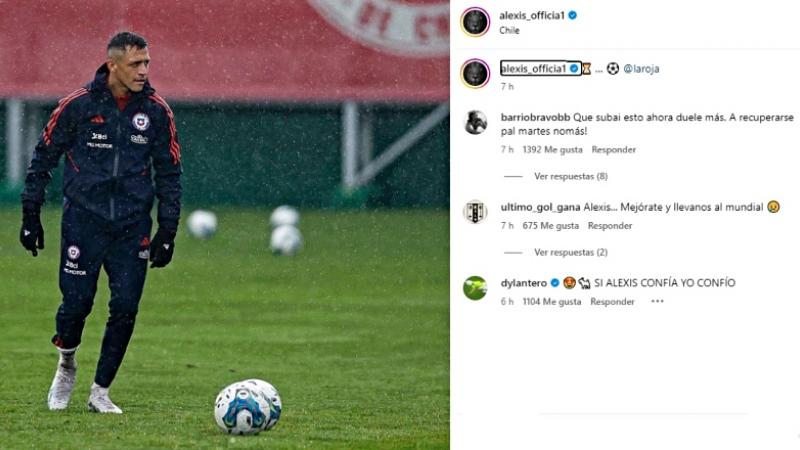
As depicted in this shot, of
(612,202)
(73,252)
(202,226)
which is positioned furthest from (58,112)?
(202,226)

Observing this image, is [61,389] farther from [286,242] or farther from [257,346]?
[286,242]

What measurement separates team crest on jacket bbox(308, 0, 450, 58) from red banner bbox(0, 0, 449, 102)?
19 mm

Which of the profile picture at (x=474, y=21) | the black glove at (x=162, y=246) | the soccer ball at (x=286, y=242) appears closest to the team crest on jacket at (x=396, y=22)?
the soccer ball at (x=286, y=242)

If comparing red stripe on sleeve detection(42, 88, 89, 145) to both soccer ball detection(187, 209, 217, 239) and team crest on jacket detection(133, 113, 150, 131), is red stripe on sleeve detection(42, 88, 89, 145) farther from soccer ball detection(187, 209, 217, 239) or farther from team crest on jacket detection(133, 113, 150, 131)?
soccer ball detection(187, 209, 217, 239)

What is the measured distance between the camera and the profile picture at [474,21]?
4734mm

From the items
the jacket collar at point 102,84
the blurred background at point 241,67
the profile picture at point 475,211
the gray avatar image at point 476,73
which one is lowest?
the profile picture at point 475,211

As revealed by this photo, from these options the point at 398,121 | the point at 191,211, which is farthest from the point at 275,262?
the point at 398,121

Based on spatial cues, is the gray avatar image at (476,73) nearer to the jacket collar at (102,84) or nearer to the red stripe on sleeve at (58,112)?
the jacket collar at (102,84)

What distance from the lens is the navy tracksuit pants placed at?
28.5ft

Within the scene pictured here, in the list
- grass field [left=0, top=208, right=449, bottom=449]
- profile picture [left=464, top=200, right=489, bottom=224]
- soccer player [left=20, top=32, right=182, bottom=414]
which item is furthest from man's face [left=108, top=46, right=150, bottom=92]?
profile picture [left=464, top=200, right=489, bottom=224]

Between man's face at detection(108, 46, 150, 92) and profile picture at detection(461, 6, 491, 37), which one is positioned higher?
man's face at detection(108, 46, 150, 92)

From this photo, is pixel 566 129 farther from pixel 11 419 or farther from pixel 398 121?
pixel 398 121

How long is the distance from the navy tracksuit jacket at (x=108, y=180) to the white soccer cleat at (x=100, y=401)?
48cm

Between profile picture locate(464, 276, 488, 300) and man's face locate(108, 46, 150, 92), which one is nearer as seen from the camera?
profile picture locate(464, 276, 488, 300)
